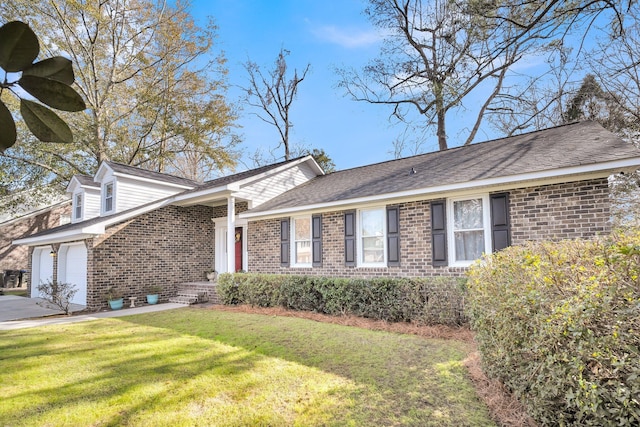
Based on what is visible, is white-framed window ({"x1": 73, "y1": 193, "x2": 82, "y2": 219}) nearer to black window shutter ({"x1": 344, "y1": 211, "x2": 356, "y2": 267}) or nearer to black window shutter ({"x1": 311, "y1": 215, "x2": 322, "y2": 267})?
black window shutter ({"x1": 311, "y1": 215, "x2": 322, "y2": 267})

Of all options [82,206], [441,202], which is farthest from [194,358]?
[82,206]

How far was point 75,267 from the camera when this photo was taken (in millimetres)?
12336

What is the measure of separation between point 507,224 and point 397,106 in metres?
12.8

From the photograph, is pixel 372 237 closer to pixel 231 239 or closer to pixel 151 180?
pixel 231 239

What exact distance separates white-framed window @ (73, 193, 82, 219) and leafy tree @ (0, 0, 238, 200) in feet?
18.8

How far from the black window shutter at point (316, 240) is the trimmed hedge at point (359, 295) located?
143cm

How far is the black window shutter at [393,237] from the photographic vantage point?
30.7 feet

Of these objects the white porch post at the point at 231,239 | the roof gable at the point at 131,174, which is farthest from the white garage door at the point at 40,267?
the white porch post at the point at 231,239

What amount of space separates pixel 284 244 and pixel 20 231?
19.5 meters

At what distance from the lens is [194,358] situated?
5289mm

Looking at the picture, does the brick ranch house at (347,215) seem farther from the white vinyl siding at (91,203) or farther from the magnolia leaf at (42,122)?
the magnolia leaf at (42,122)

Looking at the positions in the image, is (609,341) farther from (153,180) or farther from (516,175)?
(153,180)

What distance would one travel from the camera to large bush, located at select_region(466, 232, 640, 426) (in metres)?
2.12

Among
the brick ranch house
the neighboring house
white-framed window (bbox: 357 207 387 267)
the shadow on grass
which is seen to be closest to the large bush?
the shadow on grass
